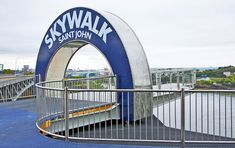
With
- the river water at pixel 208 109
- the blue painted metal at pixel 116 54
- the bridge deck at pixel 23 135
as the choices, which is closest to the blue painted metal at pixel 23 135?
the bridge deck at pixel 23 135

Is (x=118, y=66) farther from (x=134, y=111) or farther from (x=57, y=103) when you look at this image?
(x=57, y=103)

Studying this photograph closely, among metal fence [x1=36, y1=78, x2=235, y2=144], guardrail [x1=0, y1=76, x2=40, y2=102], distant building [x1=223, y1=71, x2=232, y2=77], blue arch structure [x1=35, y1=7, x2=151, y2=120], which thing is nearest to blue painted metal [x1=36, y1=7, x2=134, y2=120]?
blue arch structure [x1=35, y1=7, x2=151, y2=120]

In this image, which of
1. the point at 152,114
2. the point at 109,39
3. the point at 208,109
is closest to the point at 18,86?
the point at 109,39

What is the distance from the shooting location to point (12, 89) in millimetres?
18094

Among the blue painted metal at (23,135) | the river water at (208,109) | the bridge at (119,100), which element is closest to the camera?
the river water at (208,109)

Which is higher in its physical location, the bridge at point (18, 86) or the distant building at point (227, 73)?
the distant building at point (227, 73)

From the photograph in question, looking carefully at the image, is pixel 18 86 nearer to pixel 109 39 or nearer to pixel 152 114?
pixel 109 39

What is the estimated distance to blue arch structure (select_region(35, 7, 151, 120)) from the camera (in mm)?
9805

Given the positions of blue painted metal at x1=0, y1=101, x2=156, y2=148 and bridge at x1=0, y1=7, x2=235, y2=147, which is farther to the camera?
blue painted metal at x1=0, y1=101, x2=156, y2=148

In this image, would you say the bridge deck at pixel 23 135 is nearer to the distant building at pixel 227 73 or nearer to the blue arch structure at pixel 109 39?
the blue arch structure at pixel 109 39

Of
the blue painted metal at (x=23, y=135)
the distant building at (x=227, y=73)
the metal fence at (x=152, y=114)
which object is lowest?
the blue painted metal at (x=23, y=135)

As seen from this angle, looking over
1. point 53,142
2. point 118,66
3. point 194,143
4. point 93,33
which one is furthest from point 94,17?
point 194,143

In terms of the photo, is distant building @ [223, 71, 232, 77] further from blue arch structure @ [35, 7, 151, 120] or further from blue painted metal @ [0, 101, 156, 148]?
blue painted metal @ [0, 101, 156, 148]

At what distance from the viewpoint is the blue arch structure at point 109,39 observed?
32.2ft
